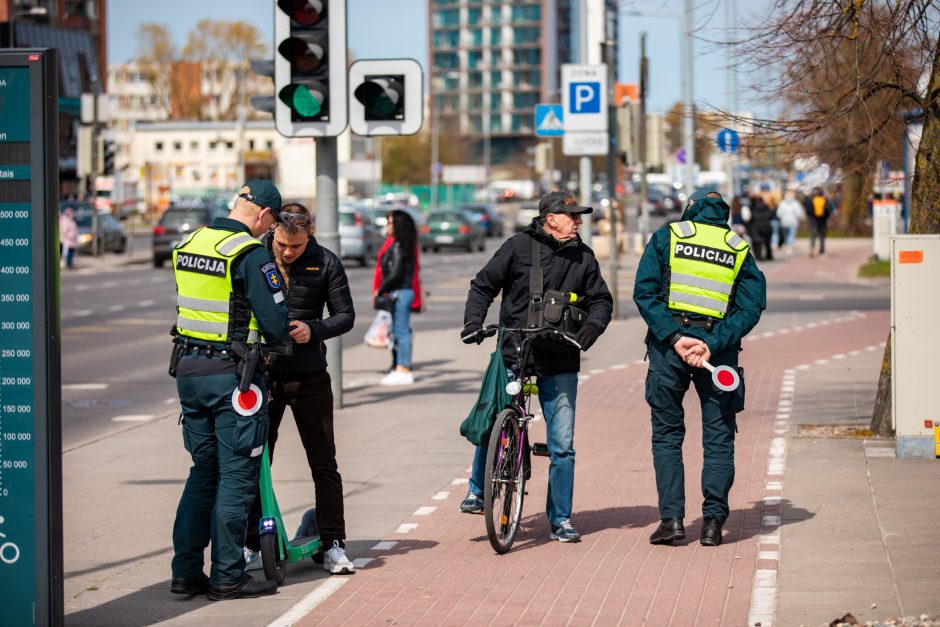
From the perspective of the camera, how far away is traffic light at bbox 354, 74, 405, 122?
1266cm

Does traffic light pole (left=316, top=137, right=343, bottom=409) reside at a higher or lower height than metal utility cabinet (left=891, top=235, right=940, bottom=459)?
higher

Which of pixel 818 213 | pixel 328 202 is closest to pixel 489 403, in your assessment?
pixel 328 202

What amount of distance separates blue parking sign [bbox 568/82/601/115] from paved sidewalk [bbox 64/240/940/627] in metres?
A: 7.00

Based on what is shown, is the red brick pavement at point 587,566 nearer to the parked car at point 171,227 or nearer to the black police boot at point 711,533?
the black police boot at point 711,533

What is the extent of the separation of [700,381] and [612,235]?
16.3 metres

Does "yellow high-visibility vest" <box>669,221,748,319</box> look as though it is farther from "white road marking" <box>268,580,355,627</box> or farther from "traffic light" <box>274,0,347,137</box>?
"traffic light" <box>274,0,347,137</box>

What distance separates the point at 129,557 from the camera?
830 cm

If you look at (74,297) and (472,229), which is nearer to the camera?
(74,297)

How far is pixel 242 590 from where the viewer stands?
285 inches

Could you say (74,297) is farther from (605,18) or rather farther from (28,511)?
(28,511)

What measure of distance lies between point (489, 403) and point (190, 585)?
6.06 ft

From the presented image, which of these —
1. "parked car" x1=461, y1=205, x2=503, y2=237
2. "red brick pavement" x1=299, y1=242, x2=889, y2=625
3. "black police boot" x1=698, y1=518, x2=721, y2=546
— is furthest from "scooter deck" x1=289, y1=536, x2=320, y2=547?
"parked car" x1=461, y1=205, x2=503, y2=237

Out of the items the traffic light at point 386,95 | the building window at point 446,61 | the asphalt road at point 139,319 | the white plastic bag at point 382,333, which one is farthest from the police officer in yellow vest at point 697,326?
the building window at point 446,61

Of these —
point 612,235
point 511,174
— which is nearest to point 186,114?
point 511,174
